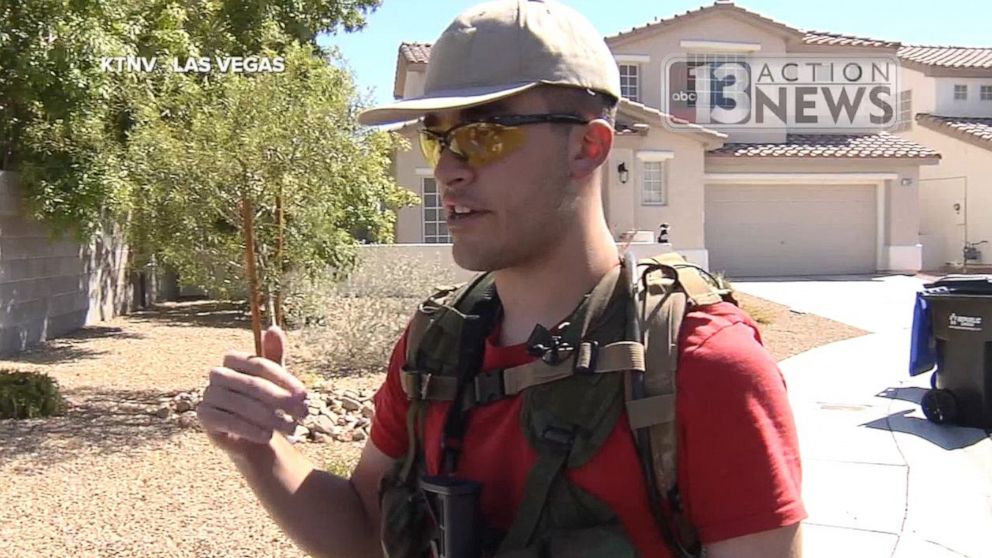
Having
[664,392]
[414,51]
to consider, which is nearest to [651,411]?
[664,392]

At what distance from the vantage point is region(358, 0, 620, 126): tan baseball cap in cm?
157

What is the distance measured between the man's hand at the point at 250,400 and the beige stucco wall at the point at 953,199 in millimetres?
27149

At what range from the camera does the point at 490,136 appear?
1632 millimetres

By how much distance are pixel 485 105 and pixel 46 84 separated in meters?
9.09

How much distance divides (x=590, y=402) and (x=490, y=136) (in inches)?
19.3

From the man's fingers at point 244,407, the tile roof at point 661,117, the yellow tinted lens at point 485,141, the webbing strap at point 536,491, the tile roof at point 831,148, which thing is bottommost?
the webbing strap at point 536,491

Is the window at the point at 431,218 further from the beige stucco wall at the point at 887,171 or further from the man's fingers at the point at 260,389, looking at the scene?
A: the man's fingers at the point at 260,389

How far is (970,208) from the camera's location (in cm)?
2619

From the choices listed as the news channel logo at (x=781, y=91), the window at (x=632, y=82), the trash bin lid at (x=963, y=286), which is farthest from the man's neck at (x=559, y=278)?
the window at (x=632, y=82)

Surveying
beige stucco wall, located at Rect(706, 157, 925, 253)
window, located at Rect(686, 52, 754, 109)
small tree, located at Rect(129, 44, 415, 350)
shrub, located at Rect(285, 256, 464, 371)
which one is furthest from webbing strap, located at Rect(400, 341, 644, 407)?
window, located at Rect(686, 52, 754, 109)

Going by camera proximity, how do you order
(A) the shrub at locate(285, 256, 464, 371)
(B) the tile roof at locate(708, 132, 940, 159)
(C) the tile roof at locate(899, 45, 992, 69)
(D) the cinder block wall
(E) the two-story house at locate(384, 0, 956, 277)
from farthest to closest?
1. (C) the tile roof at locate(899, 45, 992, 69)
2. (B) the tile roof at locate(708, 132, 940, 159)
3. (E) the two-story house at locate(384, 0, 956, 277)
4. (D) the cinder block wall
5. (A) the shrub at locate(285, 256, 464, 371)

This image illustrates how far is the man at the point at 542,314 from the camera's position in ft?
4.60

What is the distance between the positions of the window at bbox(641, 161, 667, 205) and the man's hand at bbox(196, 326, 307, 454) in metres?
21.3

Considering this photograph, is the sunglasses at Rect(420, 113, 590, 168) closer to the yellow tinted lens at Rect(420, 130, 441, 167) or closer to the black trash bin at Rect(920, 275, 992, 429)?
the yellow tinted lens at Rect(420, 130, 441, 167)
